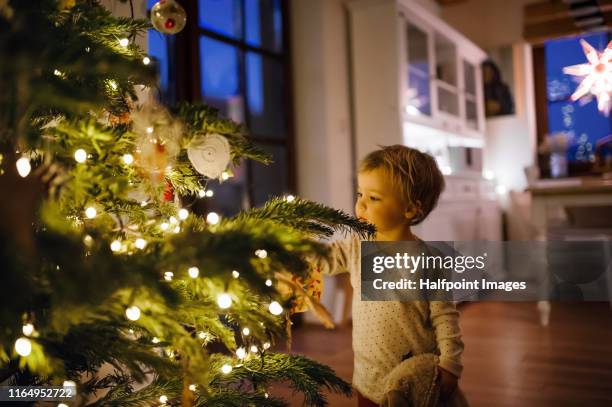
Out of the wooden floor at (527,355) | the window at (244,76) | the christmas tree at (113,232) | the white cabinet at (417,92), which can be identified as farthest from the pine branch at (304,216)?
the white cabinet at (417,92)

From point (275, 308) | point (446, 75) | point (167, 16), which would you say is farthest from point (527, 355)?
point (446, 75)

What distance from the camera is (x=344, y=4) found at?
2.79 m

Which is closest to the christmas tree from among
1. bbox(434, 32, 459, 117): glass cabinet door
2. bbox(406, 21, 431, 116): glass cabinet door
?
bbox(406, 21, 431, 116): glass cabinet door

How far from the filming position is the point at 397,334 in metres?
0.81

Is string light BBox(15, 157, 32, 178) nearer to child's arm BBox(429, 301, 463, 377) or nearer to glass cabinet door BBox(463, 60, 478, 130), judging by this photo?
child's arm BBox(429, 301, 463, 377)

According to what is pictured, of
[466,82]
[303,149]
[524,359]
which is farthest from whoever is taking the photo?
[466,82]

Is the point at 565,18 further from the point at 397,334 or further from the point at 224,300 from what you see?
the point at 224,300

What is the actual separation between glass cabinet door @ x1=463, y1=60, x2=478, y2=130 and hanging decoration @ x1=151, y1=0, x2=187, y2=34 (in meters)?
2.87

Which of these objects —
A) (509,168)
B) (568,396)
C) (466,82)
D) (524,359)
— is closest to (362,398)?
(568,396)

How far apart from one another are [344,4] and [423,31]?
1.62ft

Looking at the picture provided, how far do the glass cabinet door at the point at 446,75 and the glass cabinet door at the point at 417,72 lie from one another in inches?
5.9

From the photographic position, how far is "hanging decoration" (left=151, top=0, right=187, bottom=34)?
0.86m

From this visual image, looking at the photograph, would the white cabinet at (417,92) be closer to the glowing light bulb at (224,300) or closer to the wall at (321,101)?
the wall at (321,101)

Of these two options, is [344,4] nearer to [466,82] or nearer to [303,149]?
[303,149]
